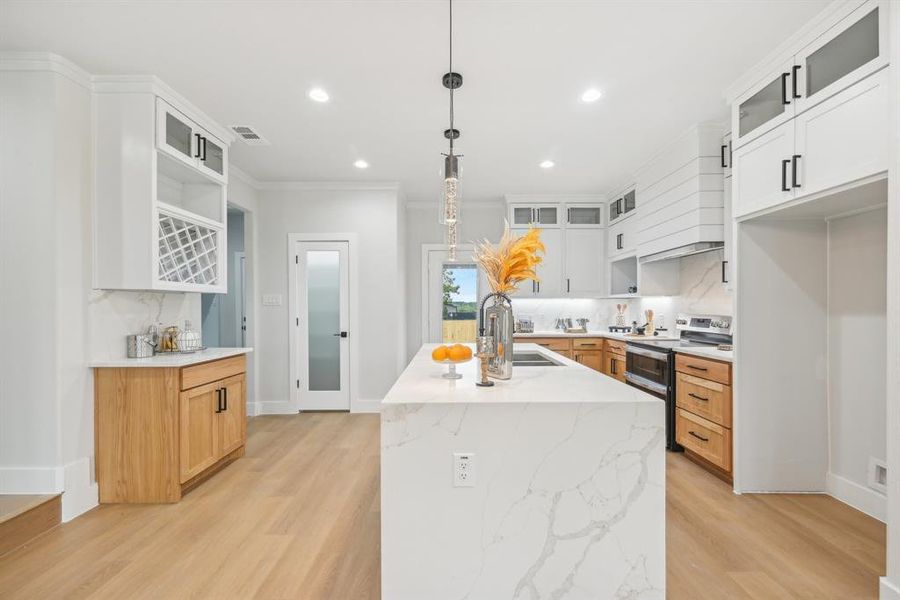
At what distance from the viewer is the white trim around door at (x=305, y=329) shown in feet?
16.7

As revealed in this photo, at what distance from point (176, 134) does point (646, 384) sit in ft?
14.1

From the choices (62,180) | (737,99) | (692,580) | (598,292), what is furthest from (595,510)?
(598,292)

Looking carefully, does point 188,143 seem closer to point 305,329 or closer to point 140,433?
point 140,433

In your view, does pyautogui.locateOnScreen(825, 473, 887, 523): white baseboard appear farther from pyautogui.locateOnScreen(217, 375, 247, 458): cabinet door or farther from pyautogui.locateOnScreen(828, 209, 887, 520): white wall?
pyautogui.locateOnScreen(217, 375, 247, 458): cabinet door

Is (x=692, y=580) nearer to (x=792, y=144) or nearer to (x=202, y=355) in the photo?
(x=792, y=144)

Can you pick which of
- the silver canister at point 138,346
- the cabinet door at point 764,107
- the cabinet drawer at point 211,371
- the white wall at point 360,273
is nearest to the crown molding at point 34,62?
the silver canister at point 138,346

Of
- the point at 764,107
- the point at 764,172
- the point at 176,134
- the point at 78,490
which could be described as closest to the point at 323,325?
the point at 176,134

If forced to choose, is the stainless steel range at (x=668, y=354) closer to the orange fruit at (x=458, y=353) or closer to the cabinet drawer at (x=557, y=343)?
the cabinet drawer at (x=557, y=343)

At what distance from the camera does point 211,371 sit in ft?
10.3

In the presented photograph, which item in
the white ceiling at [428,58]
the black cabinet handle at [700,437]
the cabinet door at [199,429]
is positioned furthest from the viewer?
the black cabinet handle at [700,437]

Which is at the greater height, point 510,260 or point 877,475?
point 510,260

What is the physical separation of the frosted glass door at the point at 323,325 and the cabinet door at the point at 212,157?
162cm

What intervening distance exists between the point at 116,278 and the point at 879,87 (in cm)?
416

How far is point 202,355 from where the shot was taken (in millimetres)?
3178
